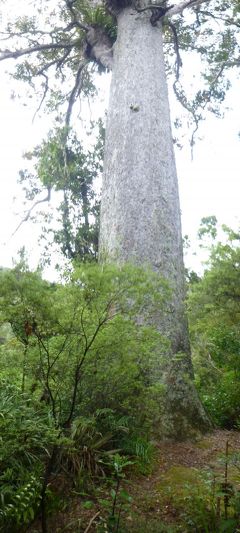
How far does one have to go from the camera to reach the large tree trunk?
13.5 feet

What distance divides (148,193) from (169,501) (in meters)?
3.05

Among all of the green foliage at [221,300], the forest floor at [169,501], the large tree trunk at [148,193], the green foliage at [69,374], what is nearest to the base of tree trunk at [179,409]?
the large tree trunk at [148,193]

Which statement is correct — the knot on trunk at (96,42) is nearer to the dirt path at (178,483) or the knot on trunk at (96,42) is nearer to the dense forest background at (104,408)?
the dense forest background at (104,408)

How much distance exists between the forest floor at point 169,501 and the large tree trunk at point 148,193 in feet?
1.20

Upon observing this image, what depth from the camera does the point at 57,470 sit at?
2715 mm

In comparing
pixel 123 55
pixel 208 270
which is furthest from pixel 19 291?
pixel 123 55

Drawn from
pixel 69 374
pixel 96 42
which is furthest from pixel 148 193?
pixel 96 42

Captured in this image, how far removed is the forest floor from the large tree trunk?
1.20ft

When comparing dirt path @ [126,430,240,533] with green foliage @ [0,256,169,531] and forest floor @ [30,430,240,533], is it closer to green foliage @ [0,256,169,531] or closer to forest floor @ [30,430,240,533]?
forest floor @ [30,430,240,533]

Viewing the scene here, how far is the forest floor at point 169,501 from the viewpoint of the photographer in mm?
2418

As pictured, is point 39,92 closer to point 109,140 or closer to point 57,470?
point 109,140

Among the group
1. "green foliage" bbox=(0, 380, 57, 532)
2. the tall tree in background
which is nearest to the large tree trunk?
the tall tree in background

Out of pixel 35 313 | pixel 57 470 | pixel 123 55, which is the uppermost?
pixel 123 55

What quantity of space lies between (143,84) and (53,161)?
330cm
